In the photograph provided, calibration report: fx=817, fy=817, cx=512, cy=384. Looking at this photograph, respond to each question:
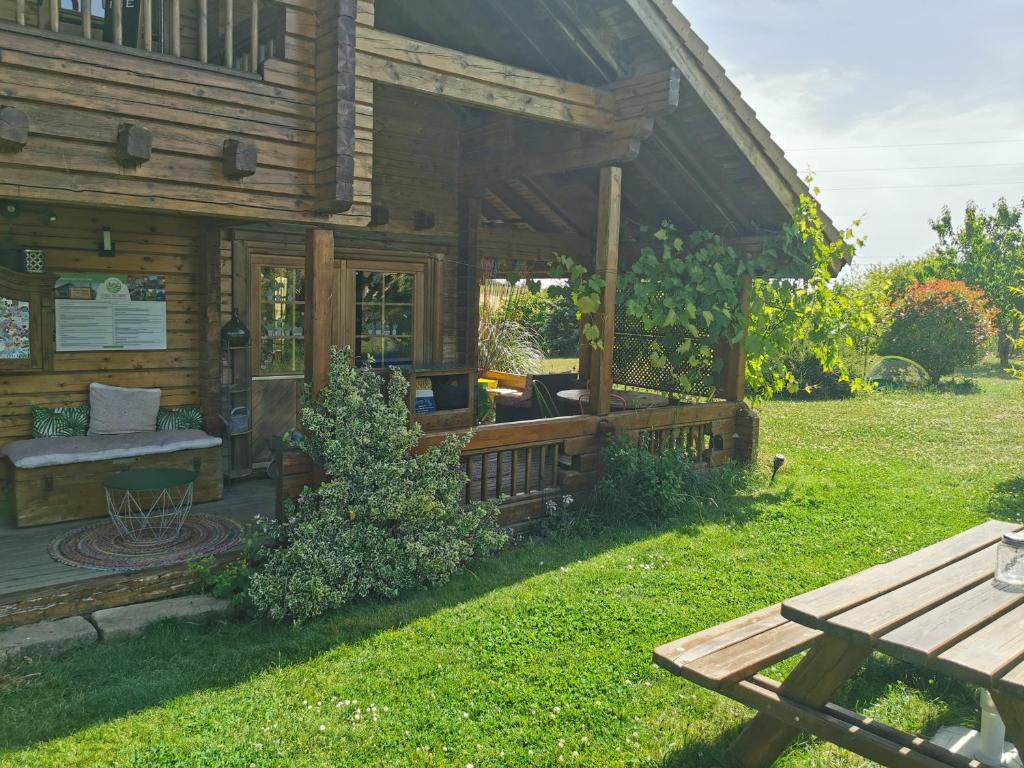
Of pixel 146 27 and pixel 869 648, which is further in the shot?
pixel 146 27

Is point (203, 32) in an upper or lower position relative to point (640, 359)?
upper

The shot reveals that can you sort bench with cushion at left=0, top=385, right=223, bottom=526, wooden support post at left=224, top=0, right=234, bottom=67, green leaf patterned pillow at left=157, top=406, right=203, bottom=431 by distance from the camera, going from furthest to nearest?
1. green leaf patterned pillow at left=157, top=406, right=203, bottom=431
2. bench with cushion at left=0, top=385, right=223, bottom=526
3. wooden support post at left=224, top=0, right=234, bottom=67

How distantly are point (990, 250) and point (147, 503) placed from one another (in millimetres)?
36382

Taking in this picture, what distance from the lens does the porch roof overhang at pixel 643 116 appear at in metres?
6.33

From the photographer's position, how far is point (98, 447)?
248 inches

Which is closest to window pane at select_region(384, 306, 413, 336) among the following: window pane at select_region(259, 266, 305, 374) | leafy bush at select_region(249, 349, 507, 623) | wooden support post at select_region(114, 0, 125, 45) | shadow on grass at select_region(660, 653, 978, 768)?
window pane at select_region(259, 266, 305, 374)

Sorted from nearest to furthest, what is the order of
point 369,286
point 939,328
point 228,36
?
point 228,36
point 369,286
point 939,328

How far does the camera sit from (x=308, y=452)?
201 inches

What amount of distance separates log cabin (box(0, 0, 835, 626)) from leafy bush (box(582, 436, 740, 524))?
0.24 metres

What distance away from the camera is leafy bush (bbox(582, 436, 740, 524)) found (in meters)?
6.68

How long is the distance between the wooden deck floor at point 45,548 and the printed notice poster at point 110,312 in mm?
1532

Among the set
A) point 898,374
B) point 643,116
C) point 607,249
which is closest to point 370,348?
point 607,249

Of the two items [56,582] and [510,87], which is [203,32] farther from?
[56,582]

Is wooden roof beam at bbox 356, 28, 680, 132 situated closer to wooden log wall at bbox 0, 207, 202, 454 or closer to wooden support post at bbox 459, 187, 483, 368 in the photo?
wooden support post at bbox 459, 187, 483, 368
